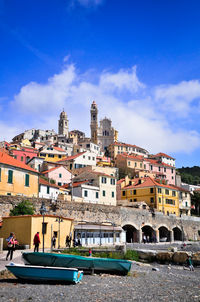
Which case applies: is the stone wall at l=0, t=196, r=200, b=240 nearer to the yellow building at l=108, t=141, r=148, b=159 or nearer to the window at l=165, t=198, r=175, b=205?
the window at l=165, t=198, r=175, b=205

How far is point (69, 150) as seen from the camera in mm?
105500

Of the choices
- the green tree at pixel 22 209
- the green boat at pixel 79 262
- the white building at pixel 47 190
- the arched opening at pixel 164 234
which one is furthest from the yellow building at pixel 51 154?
the green boat at pixel 79 262

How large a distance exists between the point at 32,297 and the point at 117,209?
108ft

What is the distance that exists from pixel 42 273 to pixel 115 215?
30.6m

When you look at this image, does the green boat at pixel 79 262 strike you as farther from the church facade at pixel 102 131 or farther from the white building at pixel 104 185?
the church facade at pixel 102 131

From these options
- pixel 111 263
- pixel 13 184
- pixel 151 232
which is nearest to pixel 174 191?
pixel 151 232

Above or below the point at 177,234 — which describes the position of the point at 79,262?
above

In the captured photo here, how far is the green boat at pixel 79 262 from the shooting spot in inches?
549

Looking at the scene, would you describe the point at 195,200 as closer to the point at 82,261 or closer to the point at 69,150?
the point at 69,150

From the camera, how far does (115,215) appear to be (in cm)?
4256

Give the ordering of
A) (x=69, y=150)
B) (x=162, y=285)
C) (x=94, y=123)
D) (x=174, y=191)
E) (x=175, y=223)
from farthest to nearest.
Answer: (x=94, y=123) → (x=69, y=150) → (x=174, y=191) → (x=175, y=223) → (x=162, y=285)

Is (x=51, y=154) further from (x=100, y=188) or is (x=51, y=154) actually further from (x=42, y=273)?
(x=42, y=273)

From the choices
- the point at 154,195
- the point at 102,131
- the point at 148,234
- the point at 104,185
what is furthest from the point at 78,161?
the point at 102,131

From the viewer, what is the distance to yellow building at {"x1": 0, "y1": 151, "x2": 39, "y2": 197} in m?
32.5
